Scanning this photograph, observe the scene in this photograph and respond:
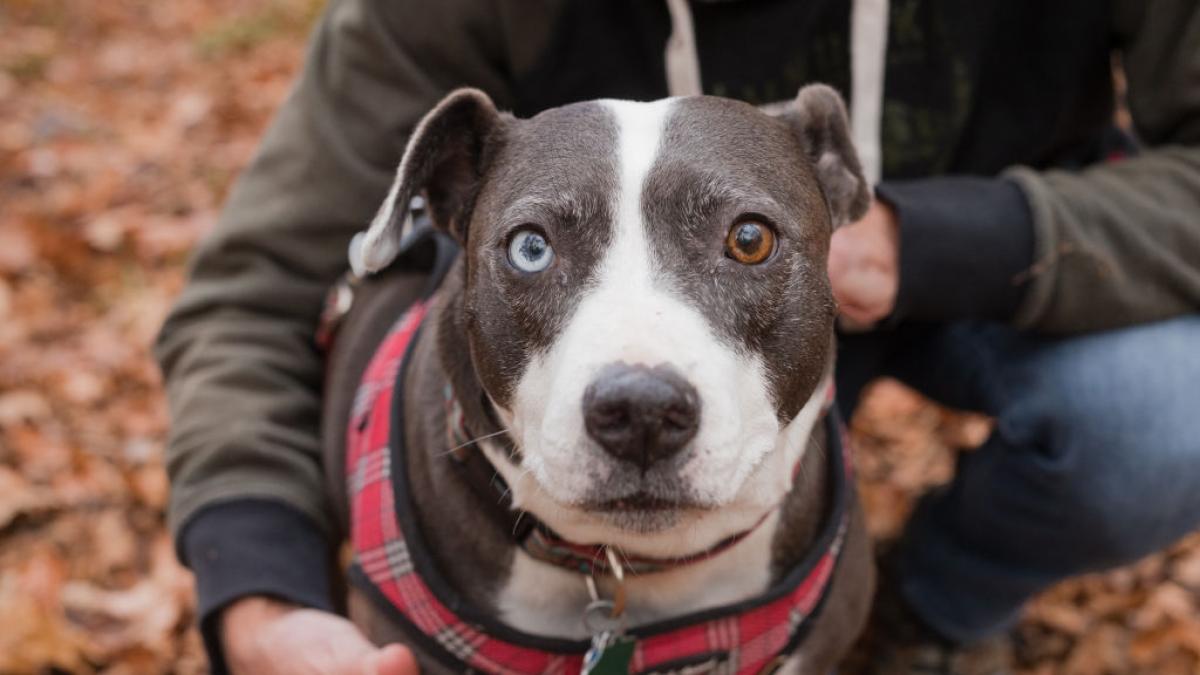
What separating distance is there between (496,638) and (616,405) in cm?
65

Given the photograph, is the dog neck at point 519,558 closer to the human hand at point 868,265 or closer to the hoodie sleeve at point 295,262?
the human hand at point 868,265

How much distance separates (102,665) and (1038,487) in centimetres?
236

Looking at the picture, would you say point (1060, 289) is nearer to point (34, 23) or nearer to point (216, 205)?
point (216, 205)

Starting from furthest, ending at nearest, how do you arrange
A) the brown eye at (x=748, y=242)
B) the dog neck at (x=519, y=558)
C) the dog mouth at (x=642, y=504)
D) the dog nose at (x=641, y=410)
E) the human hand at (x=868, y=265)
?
the human hand at (x=868, y=265), the dog neck at (x=519, y=558), the brown eye at (x=748, y=242), the dog mouth at (x=642, y=504), the dog nose at (x=641, y=410)

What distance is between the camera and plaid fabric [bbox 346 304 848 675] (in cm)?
195

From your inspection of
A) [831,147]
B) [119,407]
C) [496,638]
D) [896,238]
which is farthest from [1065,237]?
[119,407]

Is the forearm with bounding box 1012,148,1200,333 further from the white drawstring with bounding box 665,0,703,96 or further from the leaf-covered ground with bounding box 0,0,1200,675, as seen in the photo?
the leaf-covered ground with bounding box 0,0,1200,675

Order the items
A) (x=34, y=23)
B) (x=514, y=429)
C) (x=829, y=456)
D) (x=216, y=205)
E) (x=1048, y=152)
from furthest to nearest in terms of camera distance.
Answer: (x=34, y=23) → (x=216, y=205) → (x=1048, y=152) → (x=829, y=456) → (x=514, y=429)

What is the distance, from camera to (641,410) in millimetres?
1489

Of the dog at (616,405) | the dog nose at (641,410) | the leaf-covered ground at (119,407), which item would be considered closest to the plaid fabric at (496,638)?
the dog at (616,405)

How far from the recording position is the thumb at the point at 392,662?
1.90 m

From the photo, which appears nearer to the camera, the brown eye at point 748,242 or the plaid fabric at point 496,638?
the brown eye at point 748,242

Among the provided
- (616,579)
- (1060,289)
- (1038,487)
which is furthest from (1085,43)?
(616,579)

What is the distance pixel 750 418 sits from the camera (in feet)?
5.41
